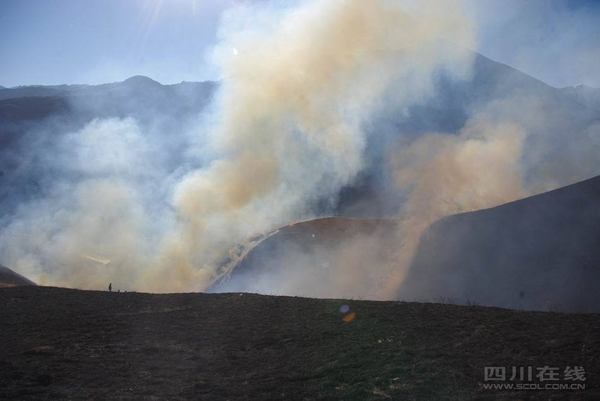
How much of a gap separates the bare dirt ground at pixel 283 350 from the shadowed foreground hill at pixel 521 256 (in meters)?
6.37

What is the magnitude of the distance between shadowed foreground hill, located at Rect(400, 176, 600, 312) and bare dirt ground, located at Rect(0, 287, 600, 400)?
6375mm

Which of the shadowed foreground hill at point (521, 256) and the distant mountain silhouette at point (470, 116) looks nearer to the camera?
the shadowed foreground hill at point (521, 256)

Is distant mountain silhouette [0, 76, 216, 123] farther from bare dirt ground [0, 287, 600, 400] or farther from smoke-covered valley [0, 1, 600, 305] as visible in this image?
bare dirt ground [0, 287, 600, 400]

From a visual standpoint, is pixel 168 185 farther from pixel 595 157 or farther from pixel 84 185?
pixel 595 157

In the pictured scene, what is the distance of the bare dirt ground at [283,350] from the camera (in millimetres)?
7141

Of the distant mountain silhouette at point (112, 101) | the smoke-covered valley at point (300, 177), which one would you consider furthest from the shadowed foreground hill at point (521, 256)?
the distant mountain silhouette at point (112, 101)

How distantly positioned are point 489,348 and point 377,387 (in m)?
2.44

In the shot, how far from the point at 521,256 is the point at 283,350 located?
40.4 feet

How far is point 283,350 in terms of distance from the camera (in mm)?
9180

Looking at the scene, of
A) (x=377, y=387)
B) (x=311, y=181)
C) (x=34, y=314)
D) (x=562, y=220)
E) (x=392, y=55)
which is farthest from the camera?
(x=392, y=55)

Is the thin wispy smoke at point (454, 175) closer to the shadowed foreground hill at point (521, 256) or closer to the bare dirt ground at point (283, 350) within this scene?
the shadowed foreground hill at point (521, 256)

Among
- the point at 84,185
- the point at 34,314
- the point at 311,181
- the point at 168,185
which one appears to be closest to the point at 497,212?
the point at 34,314

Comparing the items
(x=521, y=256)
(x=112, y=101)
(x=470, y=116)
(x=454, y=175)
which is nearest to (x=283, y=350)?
(x=521, y=256)

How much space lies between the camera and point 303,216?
3669cm
